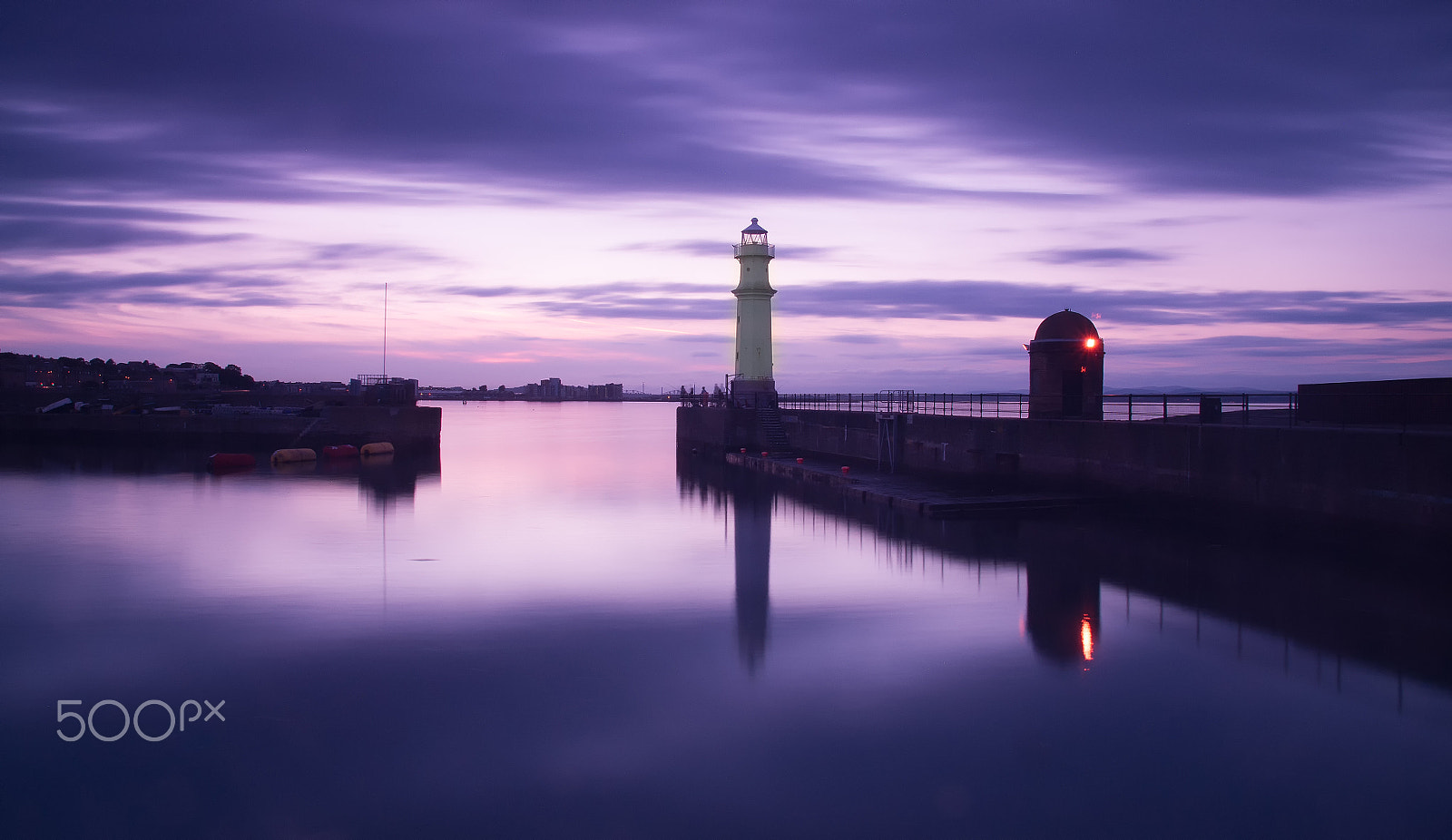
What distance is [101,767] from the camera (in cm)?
776

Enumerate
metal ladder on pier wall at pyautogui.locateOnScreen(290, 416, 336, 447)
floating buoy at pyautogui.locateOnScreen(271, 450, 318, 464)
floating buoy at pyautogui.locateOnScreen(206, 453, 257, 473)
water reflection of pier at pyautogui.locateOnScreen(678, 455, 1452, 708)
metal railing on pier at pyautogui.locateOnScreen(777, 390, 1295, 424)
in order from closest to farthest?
water reflection of pier at pyautogui.locateOnScreen(678, 455, 1452, 708)
metal railing on pier at pyautogui.locateOnScreen(777, 390, 1295, 424)
floating buoy at pyautogui.locateOnScreen(206, 453, 257, 473)
floating buoy at pyautogui.locateOnScreen(271, 450, 318, 464)
metal ladder on pier wall at pyautogui.locateOnScreen(290, 416, 336, 447)

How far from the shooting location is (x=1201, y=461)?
18.0 m

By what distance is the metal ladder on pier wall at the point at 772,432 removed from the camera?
4247 centimetres

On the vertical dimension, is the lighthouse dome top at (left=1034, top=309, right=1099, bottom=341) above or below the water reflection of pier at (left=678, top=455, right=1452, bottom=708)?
above

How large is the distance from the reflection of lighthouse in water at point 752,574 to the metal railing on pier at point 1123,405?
718cm

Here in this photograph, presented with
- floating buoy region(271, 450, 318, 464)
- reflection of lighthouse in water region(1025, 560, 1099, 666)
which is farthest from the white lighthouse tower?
reflection of lighthouse in water region(1025, 560, 1099, 666)

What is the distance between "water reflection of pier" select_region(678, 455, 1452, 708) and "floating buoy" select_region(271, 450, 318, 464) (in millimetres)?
27231

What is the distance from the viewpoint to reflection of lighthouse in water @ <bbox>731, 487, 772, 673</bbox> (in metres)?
11.5

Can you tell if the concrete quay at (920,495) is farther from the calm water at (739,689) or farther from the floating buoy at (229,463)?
the floating buoy at (229,463)

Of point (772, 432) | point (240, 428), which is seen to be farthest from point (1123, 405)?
point (240, 428)

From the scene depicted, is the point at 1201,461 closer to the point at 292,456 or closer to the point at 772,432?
the point at 772,432

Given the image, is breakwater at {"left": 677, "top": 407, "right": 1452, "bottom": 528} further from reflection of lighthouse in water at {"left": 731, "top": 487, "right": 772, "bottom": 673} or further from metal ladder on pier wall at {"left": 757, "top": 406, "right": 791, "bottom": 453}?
metal ladder on pier wall at {"left": 757, "top": 406, "right": 791, "bottom": 453}

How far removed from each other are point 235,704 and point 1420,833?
32.5ft

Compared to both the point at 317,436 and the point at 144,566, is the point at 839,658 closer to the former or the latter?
the point at 144,566
